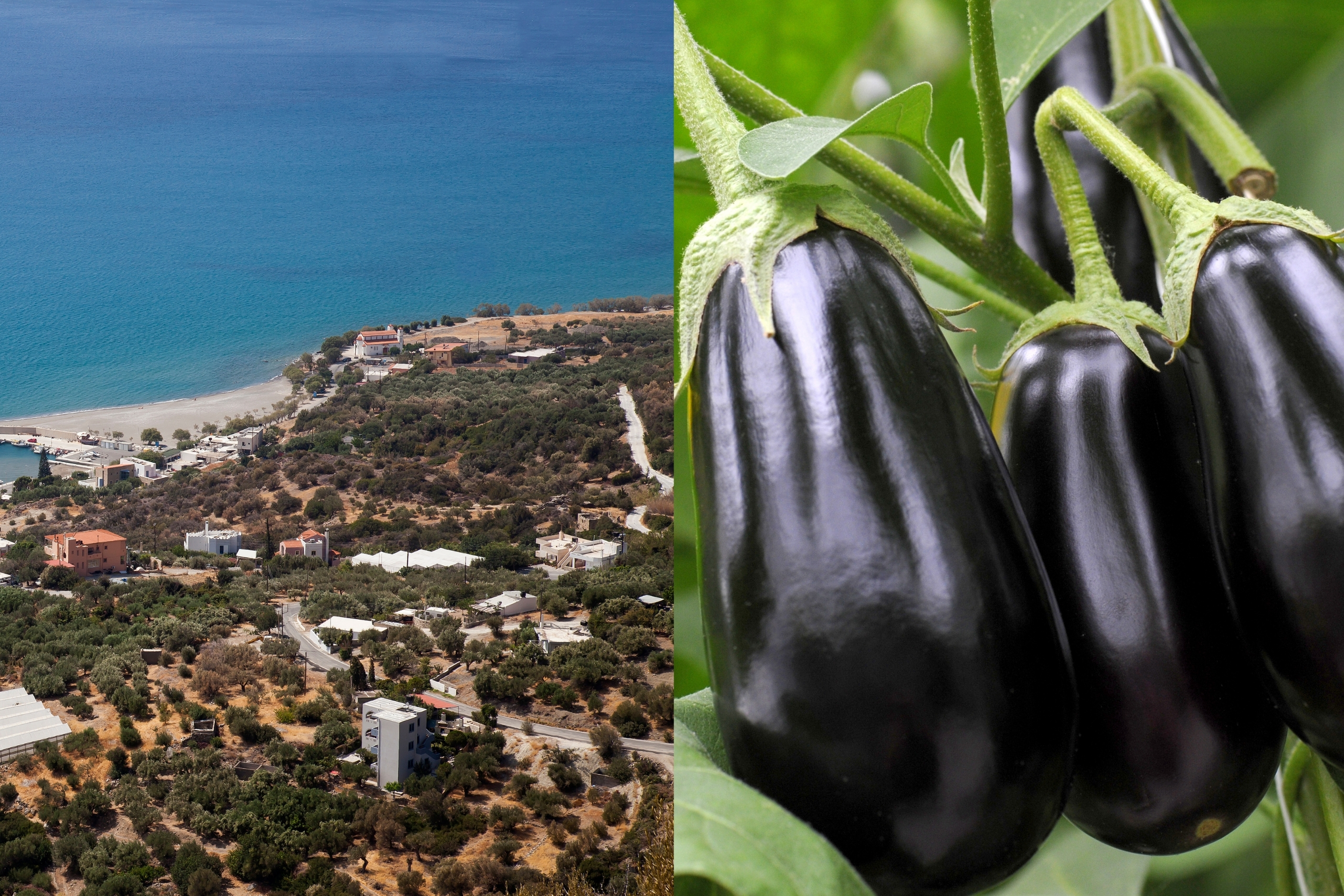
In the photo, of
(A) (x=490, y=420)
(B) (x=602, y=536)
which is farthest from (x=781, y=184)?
(A) (x=490, y=420)

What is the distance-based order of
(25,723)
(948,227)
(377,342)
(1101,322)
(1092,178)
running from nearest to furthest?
(1101,322) → (948,227) → (1092,178) → (25,723) → (377,342)

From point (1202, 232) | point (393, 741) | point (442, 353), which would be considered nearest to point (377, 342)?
point (442, 353)

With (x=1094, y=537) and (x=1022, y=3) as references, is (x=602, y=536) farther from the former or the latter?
(x=1094, y=537)

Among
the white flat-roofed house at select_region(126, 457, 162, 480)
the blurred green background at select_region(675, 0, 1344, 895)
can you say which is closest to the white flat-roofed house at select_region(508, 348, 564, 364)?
the white flat-roofed house at select_region(126, 457, 162, 480)

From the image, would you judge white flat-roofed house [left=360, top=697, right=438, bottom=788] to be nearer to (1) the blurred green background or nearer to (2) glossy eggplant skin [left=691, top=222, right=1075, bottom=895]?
(1) the blurred green background

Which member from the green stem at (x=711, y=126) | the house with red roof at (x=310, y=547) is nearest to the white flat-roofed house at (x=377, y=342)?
the house with red roof at (x=310, y=547)

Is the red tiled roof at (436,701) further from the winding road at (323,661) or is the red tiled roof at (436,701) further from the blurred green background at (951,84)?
the blurred green background at (951,84)

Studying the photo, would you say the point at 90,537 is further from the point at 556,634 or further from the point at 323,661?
the point at 556,634
